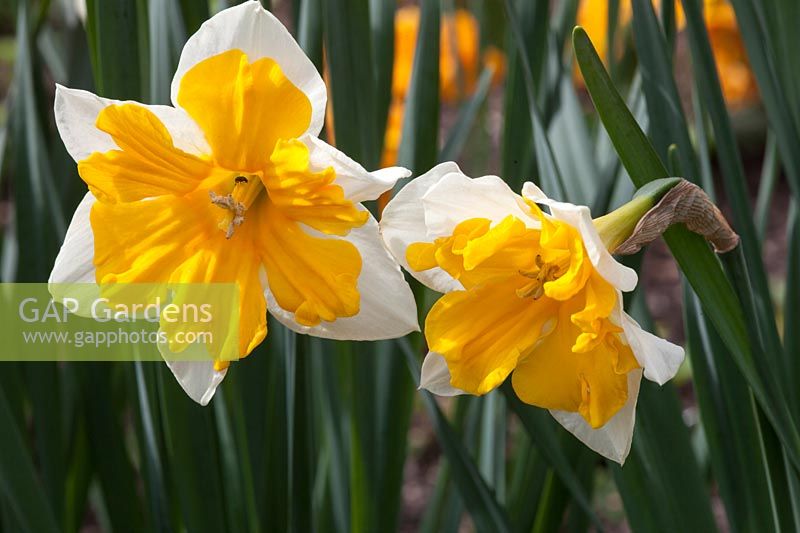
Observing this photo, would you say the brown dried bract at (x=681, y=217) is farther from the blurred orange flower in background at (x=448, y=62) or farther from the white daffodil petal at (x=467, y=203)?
the blurred orange flower in background at (x=448, y=62)

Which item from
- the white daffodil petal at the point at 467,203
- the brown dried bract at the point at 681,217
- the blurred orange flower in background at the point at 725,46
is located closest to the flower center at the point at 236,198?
the white daffodil petal at the point at 467,203

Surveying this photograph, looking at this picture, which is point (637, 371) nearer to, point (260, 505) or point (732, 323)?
point (732, 323)

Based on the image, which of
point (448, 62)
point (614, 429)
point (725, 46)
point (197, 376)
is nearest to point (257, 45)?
point (197, 376)

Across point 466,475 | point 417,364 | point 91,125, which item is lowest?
point 466,475

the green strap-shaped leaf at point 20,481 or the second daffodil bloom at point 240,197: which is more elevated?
the second daffodil bloom at point 240,197

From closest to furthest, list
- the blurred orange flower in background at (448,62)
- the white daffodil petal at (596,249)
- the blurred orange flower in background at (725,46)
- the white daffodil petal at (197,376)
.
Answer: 1. the white daffodil petal at (596,249)
2. the white daffodil petal at (197,376)
3. the blurred orange flower in background at (448,62)
4. the blurred orange flower in background at (725,46)

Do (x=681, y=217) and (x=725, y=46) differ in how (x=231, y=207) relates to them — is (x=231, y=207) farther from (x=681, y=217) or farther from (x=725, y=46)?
(x=725, y=46)

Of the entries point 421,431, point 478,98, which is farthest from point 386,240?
point 421,431
